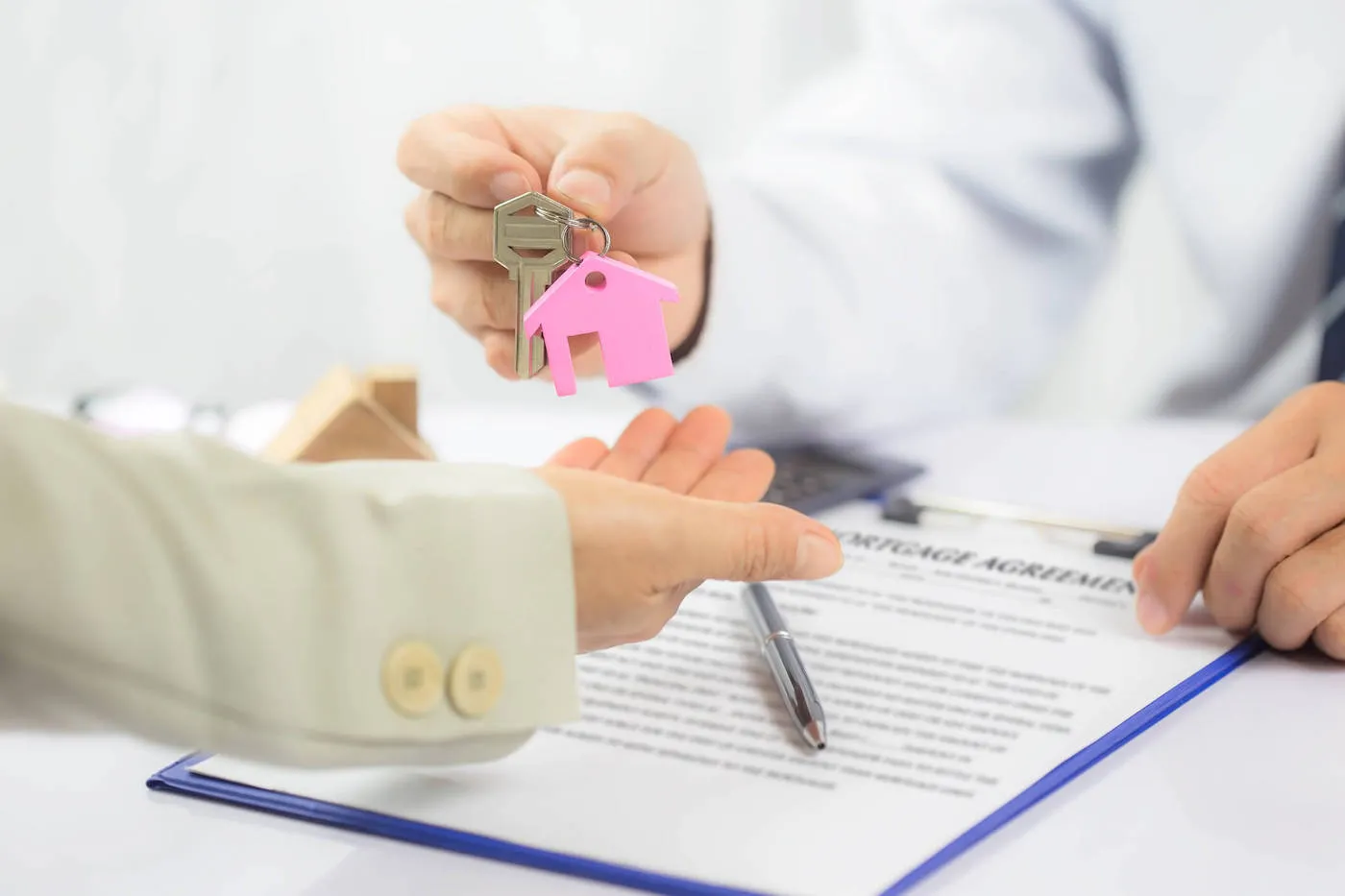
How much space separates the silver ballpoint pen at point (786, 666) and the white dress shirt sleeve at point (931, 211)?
9.7 inches

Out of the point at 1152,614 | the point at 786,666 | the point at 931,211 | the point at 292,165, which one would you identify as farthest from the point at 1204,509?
the point at 292,165

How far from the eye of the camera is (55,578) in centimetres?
25

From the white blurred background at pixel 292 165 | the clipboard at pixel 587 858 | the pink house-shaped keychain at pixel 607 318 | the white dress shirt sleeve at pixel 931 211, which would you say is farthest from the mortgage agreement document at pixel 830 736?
the white blurred background at pixel 292 165

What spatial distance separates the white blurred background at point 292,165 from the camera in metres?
1.01

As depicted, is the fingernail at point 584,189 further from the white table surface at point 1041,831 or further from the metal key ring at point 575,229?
the white table surface at point 1041,831

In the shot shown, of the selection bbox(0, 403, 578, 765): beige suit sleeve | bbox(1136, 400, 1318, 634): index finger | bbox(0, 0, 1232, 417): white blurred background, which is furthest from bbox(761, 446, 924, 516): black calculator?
bbox(0, 0, 1232, 417): white blurred background

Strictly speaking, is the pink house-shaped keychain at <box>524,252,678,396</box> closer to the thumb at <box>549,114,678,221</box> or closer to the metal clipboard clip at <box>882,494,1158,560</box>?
the thumb at <box>549,114,678,221</box>

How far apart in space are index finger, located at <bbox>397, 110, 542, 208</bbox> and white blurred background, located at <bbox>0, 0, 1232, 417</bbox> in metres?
0.53

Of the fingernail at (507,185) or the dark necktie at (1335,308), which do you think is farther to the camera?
the dark necktie at (1335,308)

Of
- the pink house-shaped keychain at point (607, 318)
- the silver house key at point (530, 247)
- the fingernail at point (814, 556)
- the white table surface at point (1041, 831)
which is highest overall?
the silver house key at point (530, 247)

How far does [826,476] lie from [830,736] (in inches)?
10.2

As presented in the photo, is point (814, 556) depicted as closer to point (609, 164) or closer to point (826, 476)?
point (609, 164)

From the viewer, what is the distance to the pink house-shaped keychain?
339 millimetres

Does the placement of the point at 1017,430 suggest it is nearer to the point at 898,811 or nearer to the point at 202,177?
the point at 898,811
